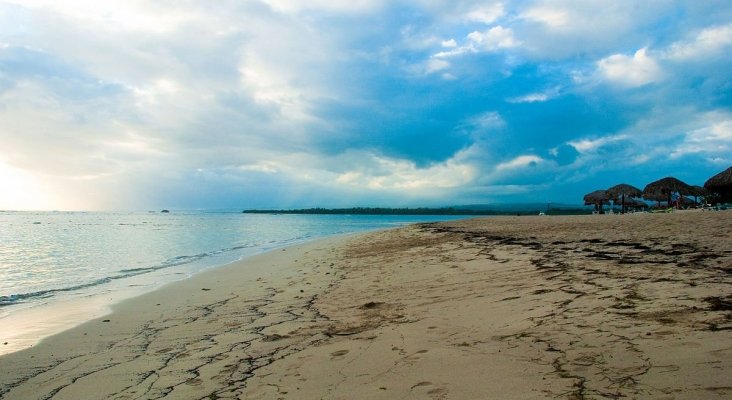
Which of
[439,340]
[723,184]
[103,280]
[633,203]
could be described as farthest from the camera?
[633,203]

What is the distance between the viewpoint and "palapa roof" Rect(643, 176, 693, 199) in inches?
1513

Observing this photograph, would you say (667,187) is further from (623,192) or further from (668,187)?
(623,192)

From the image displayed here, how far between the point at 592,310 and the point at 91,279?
52.4ft

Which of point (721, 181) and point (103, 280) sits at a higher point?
point (721, 181)

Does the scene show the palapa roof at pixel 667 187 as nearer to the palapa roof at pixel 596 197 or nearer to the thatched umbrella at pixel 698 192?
the thatched umbrella at pixel 698 192

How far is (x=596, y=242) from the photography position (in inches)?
498

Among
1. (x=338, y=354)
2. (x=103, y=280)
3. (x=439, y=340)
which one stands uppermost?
(x=439, y=340)

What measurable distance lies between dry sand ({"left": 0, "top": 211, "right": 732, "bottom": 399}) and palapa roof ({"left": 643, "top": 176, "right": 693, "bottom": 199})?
115ft

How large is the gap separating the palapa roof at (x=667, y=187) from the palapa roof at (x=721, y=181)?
716 cm

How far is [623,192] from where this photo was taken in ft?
143

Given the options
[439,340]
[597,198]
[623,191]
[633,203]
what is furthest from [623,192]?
[439,340]

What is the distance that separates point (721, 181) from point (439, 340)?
117 ft

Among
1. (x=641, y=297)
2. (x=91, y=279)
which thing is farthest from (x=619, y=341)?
(x=91, y=279)

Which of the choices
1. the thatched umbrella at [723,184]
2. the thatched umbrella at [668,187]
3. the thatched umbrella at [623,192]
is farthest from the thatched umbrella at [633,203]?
the thatched umbrella at [723,184]
